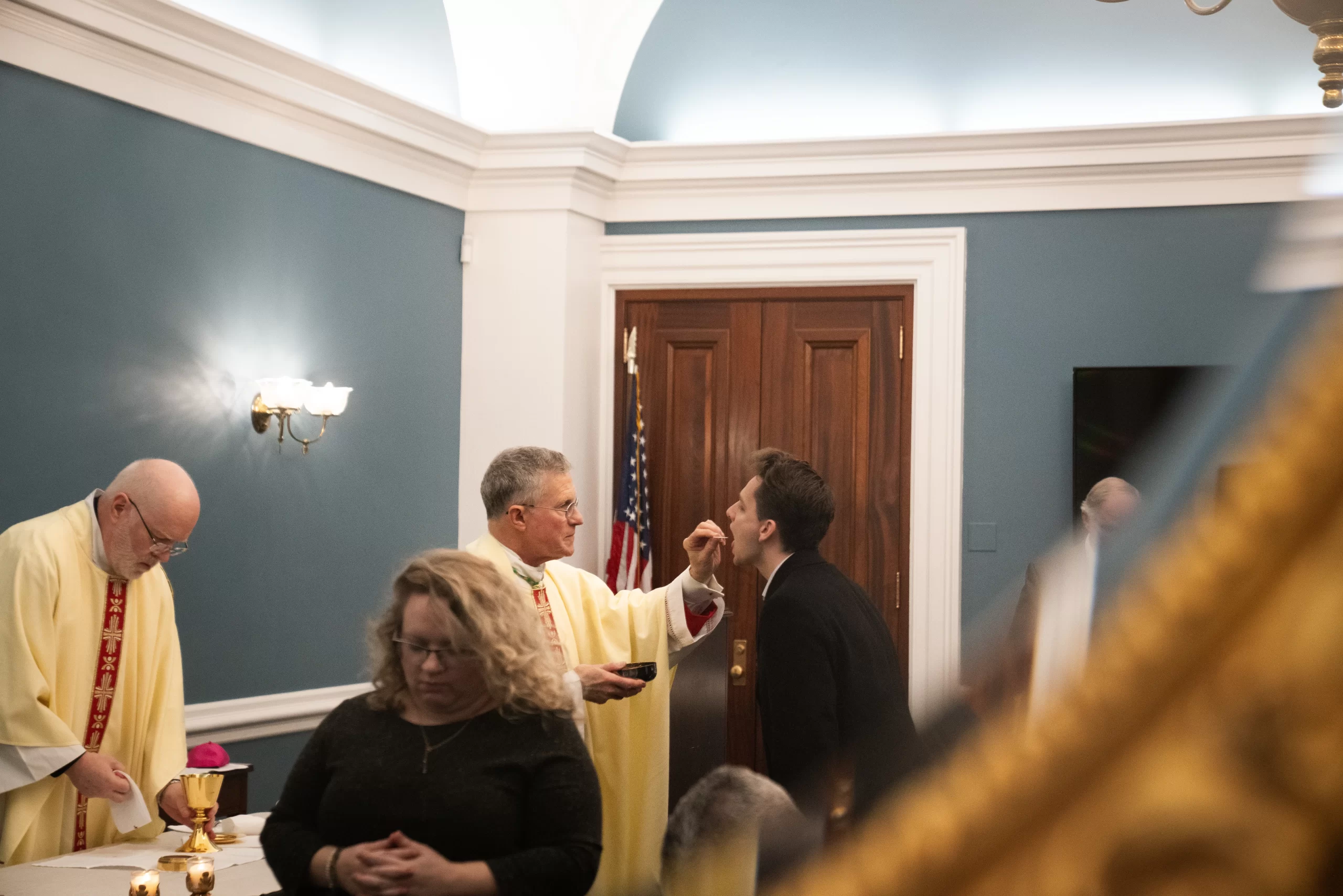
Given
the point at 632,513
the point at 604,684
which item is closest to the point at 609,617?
the point at 604,684

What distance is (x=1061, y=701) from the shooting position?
18 centimetres

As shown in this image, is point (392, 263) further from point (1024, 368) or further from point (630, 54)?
point (1024, 368)

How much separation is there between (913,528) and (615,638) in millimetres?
2643

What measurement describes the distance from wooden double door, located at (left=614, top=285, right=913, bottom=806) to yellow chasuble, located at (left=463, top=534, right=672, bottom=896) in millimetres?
2077

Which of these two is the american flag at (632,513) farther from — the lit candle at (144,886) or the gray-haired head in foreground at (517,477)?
the lit candle at (144,886)

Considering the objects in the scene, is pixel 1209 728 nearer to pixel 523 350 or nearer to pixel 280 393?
pixel 280 393

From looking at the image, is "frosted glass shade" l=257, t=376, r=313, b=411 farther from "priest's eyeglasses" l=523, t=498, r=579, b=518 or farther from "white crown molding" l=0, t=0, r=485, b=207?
"priest's eyeglasses" l=523, t=498, r=579, b=518

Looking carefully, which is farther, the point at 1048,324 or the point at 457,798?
the point at 1048,324

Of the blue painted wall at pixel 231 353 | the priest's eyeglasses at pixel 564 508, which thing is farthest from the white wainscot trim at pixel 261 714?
the priest's eyeglasses at pixel 564 508

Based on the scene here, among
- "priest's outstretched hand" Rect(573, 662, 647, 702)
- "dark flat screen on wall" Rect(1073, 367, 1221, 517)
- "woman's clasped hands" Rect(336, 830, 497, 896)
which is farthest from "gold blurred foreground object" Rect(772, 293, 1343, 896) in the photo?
"dark flat screen on wall" Rect(1073, 367, 1221, 517)

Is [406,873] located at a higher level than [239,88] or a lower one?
lower

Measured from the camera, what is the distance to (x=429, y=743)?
2541 mm

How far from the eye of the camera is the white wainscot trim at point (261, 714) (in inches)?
192

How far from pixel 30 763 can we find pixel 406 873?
156 cm
